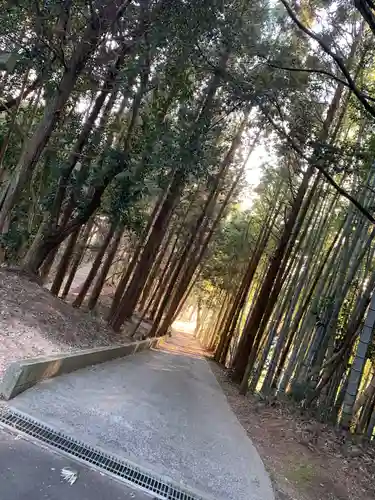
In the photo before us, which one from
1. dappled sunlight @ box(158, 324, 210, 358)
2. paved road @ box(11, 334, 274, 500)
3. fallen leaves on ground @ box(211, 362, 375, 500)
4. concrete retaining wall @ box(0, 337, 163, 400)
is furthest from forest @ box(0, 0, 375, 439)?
dappled sunlight @ box(158, 324, 210, 358)

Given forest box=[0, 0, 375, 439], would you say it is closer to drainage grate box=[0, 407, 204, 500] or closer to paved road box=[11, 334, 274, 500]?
paved road box=[11, 334, 274, 500]

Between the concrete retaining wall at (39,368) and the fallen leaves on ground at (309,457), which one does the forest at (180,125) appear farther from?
the concrete retaining wall at (39,368)

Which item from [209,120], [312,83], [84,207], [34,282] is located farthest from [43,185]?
[312,83]

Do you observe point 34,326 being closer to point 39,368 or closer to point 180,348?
point 39,368

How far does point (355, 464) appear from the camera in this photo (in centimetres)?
651

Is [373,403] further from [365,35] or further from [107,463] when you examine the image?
[107,463]

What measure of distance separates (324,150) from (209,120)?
18.5 ft

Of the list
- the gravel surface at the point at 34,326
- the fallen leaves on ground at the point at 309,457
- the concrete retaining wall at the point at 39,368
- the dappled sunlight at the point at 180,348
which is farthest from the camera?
the dappled sunlight at the point at 180,348

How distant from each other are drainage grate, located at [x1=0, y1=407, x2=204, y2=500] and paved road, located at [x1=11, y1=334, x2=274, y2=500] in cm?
15

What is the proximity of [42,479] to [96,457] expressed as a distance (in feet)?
2.36

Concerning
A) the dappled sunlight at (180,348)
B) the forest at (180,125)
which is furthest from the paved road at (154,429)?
the dappled sunlight at (180,348)

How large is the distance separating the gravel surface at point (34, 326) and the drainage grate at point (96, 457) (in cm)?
109

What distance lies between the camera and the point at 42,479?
10.4 ft

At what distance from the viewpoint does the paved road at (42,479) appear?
118 inches
